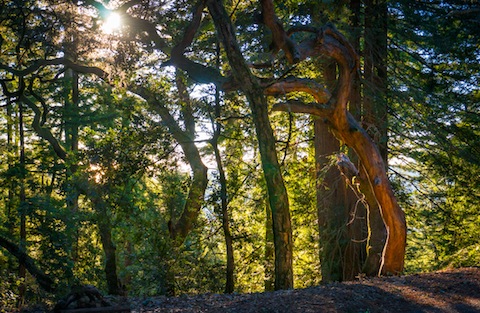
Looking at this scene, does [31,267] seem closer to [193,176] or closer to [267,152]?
Result: [193,176]

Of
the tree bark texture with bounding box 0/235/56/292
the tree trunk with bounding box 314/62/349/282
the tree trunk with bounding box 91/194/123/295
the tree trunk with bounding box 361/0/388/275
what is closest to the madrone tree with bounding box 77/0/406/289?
the tree trunk with bounding box 361/0/388/275

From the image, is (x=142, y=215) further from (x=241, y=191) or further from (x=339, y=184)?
(x=339, y=184)

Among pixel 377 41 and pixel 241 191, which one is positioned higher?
pixel 377 41

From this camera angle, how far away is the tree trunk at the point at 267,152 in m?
8.04

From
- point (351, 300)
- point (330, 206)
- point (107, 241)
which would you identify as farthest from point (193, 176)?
point (351, 300)

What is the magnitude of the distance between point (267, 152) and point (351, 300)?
2.76 meters

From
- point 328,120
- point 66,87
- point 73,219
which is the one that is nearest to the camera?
point 328,120

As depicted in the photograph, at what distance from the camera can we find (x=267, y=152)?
818cm

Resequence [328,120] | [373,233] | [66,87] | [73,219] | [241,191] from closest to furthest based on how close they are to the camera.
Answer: [328,120], [373,233], [73,219], [241,191], [66,87]

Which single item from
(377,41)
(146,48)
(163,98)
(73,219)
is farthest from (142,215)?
(377,41)

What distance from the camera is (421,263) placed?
74.3 feet

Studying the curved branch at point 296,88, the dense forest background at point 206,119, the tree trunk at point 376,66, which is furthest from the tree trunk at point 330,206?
the curved branch at point 296,88

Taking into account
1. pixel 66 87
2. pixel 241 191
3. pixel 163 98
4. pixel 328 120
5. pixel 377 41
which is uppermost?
pixel 66 87

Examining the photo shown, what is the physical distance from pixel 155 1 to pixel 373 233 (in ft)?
21.2
